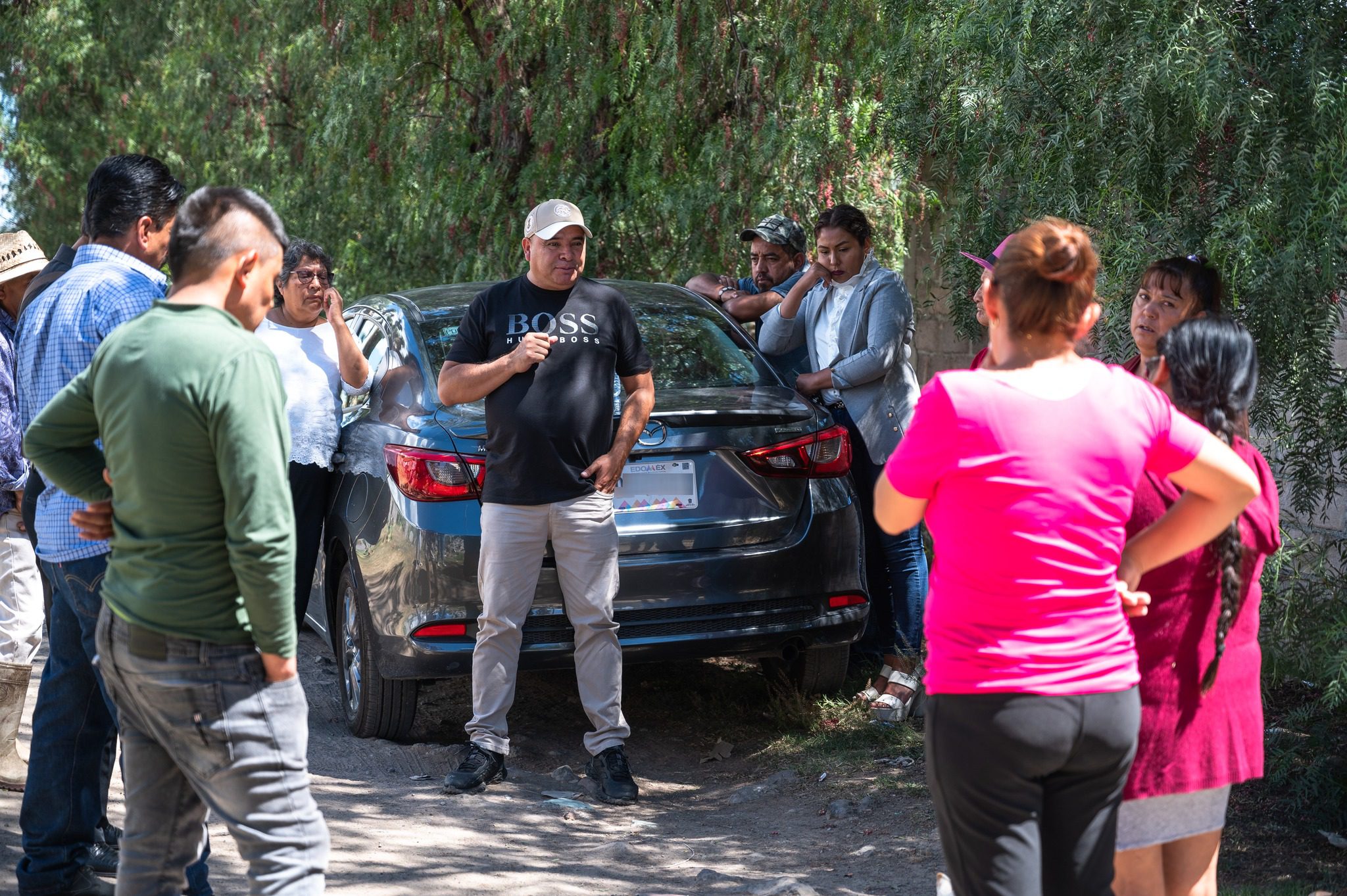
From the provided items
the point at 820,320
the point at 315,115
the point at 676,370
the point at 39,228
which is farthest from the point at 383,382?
the point at 39,228

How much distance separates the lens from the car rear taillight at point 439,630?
5.29 meters

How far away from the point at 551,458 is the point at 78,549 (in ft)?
5.86

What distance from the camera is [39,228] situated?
1597 centimetres

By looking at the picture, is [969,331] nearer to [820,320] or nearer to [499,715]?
[820,320]

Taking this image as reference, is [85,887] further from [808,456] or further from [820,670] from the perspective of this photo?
[820,670]

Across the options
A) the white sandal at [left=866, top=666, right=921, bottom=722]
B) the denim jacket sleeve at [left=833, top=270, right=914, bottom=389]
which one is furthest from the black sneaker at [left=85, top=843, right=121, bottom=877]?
A: the denim jacket sleeve at [left=833, top=270, right=914, bottom=389]

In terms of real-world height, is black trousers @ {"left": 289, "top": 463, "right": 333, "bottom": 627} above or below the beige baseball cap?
below

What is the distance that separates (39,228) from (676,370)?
41.1 ft

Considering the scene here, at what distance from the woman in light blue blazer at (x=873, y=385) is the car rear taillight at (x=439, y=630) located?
6.22 ft

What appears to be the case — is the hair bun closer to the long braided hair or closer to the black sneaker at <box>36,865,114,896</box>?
Result: the long braided hair

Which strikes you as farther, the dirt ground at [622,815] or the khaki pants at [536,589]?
the khaki pants at [536,589]

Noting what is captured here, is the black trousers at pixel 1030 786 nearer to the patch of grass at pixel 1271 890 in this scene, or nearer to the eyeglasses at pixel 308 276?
the patch of grass at pixel 1271 890

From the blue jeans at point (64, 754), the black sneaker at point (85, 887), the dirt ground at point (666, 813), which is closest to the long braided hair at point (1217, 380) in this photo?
the dirt ground at point (666, 813)

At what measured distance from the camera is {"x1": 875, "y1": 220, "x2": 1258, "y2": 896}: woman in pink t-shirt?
2564 mm
